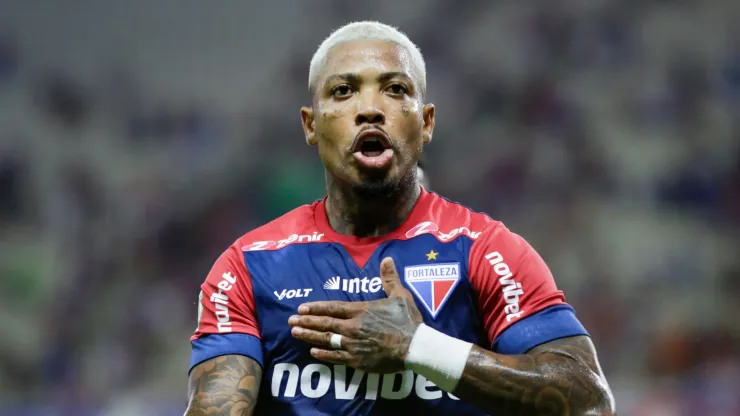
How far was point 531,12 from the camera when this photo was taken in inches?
340

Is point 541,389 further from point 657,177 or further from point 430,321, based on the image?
point 657,177

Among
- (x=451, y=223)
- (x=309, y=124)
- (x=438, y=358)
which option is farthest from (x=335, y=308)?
(x=309, y=124)

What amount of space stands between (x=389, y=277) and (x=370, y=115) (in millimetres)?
583

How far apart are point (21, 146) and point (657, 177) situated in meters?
5.87

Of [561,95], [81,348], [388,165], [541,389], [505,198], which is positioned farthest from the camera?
[561,95]

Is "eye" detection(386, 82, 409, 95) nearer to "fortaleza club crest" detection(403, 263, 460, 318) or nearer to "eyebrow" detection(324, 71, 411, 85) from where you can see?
"eyebrow" detection(324, 71, 411, 85)

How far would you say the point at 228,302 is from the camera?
9.58 ft

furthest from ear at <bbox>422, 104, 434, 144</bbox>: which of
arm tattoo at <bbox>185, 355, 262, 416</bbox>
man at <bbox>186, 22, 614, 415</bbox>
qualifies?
arm tattoo at <bbox>185, 355, 262, 416</bbox>

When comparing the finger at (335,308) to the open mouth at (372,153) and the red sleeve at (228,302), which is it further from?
the open mouth at (372,153)

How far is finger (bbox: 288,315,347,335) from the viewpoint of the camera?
2.57 metres

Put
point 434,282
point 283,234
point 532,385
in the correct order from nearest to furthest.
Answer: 1. point 532,385
2. point 434,282
3. point 283,234

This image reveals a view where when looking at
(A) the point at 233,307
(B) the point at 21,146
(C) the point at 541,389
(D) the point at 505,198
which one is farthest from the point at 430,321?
(B) the point at 21,146

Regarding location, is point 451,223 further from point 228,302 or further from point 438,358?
point 228,302

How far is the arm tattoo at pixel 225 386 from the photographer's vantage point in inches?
105
